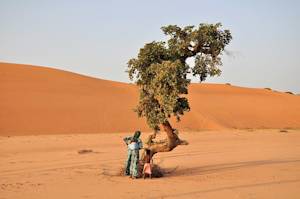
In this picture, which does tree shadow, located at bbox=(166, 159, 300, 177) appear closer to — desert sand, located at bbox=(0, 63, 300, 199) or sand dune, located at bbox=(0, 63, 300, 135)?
desert sand, located at bbox=(0, 63, 300, 199)

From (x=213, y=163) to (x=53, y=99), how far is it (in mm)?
30267

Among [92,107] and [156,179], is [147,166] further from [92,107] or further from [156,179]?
[92,107]

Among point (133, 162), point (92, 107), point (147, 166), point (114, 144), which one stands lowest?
point (114, 144)

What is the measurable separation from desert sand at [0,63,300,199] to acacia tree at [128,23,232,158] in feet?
6.61

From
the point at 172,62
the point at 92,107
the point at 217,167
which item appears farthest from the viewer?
the point at 92,107

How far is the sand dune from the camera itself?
40688 mm

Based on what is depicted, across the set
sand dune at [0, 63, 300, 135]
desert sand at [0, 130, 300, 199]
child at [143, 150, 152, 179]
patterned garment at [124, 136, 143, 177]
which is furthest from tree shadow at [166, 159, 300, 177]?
sand dune at [0, 63, 300, 135]

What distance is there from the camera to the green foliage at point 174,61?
15.1 meters

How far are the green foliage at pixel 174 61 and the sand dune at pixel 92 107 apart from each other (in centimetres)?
2280

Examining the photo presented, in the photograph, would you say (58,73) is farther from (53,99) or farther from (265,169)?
(265,169)

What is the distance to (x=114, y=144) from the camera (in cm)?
2961

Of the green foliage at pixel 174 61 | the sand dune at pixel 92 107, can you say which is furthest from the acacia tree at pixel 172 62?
the sand dune at pixel 92 107

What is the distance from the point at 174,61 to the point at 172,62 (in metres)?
0.31

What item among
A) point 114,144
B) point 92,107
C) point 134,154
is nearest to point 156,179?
point 134,154
